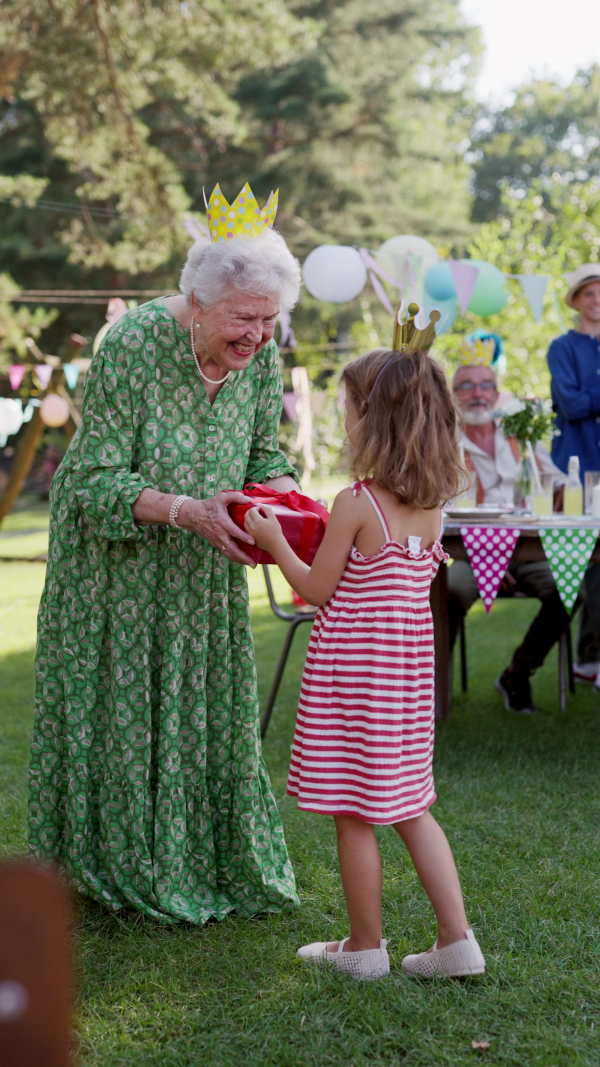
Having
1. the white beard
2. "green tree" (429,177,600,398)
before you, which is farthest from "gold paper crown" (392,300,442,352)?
"green tree" (429,177,600,398)

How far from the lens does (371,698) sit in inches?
86.3

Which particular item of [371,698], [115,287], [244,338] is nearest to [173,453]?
[244,338]

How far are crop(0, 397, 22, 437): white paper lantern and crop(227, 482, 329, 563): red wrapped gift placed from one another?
29.0 ft

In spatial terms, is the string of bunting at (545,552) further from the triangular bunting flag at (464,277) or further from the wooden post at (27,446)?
the wooden post at (27,446)

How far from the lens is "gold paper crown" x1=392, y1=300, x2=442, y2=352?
7.49 ft

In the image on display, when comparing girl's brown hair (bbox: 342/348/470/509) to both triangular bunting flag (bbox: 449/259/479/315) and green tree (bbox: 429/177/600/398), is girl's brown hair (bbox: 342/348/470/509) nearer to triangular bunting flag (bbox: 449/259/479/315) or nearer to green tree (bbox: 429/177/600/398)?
triangular bunting flag (bbox: 449/259/479/315)

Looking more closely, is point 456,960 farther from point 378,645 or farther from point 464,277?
point 464,277

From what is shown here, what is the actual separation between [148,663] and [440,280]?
15.2 feet

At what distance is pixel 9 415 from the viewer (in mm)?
10719

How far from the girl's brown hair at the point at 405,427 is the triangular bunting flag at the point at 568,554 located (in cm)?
160

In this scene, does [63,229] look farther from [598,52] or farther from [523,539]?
[598,52]

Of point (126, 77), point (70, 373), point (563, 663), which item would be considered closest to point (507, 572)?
point (563, 663)

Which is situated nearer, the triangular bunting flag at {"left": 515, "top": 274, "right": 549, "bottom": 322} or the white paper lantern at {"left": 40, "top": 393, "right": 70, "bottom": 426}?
the triangular bunting flag at {"left": 515, "top": 274, "right": 549, "bottom": 322}

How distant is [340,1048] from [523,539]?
217cm
